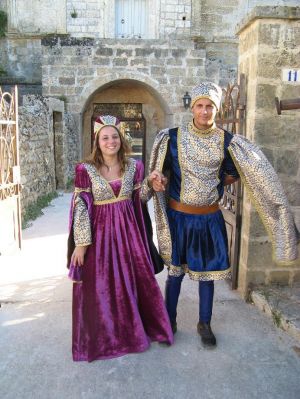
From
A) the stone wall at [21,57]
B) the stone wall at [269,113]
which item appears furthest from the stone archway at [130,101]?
the stone wall at [269,113]

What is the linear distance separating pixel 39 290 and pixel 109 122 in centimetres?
188

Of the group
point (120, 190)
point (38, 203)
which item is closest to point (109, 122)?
point (120, 190)

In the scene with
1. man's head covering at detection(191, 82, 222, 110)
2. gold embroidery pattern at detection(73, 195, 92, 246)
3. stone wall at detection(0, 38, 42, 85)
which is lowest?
gold embroidery pattern at detection(73, 195, 92, 246)

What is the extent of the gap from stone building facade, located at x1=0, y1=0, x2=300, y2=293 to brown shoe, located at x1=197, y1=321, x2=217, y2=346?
2.52 feet

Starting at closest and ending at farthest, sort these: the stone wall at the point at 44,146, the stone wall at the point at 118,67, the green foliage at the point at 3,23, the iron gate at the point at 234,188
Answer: the iron gate at the point at 234,188 → the stone wall at the point at 44,146 → the stone wall at the point at 118,67 → the green foliage at the point at 3,23

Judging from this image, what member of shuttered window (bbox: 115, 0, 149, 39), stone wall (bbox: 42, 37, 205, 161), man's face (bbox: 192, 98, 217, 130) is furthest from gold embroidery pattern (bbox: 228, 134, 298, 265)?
shuttered window (bbox: 115, 0, 149, 39)

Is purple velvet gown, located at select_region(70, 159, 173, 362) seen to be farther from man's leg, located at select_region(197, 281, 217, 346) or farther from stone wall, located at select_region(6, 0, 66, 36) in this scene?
stone wall, located at select_region(6, 0, 66, 36)

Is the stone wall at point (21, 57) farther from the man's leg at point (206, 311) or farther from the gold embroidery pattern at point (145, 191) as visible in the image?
the man's leg at point (206, 311)

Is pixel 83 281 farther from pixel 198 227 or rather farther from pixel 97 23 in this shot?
pixel 97 23

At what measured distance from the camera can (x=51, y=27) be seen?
45.7 ft

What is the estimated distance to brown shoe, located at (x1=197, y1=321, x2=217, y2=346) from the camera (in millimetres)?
2738

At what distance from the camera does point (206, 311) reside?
2.81m

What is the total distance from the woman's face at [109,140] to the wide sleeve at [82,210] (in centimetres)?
19

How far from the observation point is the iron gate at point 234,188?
11.2 feet
